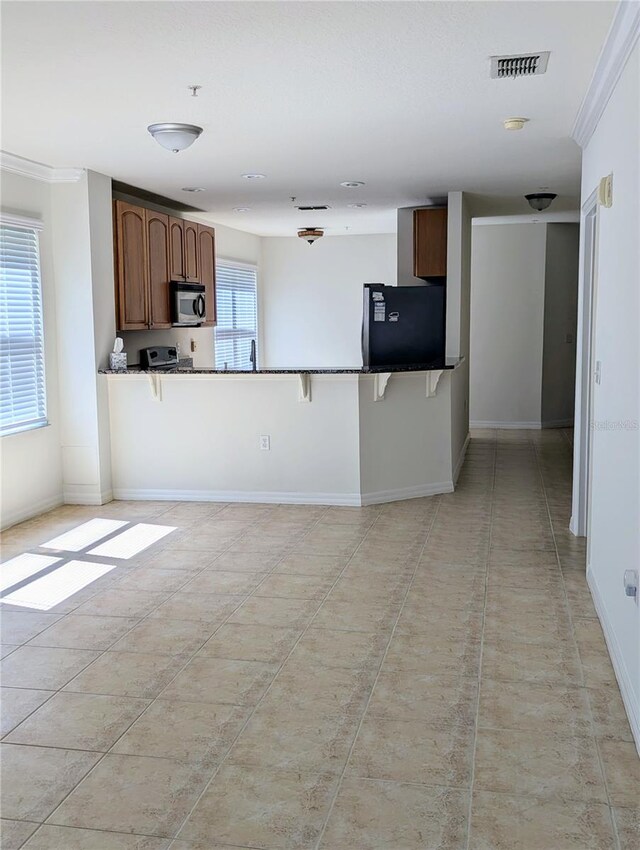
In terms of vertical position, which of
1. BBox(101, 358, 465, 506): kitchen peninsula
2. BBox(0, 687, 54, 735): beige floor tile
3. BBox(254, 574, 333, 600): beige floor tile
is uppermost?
BBox(101, 358, 465, 506): kitchen peninsula

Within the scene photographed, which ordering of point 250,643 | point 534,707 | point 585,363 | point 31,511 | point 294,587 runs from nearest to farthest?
1. point 534,707
2. point 250,643
3. point 294,587
4. point 585,363
5. point 31,511

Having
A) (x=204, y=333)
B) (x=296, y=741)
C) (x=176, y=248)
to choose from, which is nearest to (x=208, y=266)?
(x=176, y=248)

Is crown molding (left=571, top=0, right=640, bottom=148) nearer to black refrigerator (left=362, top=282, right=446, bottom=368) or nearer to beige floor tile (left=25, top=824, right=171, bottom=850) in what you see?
black refrigerator (left=362, top=282, right=446, bottom=368)

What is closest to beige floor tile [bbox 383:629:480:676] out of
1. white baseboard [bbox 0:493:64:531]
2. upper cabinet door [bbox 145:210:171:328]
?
white baseboard [bbox 0:493:64:531]

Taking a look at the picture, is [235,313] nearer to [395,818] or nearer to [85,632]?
[85,632]

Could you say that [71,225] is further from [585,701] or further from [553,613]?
[585,701]

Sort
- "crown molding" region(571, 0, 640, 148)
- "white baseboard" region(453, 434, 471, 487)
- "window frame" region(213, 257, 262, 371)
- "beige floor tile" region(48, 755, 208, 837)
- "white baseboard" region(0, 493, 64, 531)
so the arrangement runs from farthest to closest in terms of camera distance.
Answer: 1. "window frame" region(213, 257, 262, 371)
2. "white baseboard" region(453, 434, 471, 487)
3. "white baseboard" region(0, 493, 64, 531)
4. "crown molding" region(571, 0, 640, 148)
5. "beige floor tile" region(48, 755, 208, 837)

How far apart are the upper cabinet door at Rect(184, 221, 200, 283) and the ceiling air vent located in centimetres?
412

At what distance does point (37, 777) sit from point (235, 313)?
7604 millimetres

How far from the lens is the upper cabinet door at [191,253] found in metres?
7.03

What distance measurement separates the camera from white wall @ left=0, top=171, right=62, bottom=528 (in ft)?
16.8

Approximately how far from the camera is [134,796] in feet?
7.34

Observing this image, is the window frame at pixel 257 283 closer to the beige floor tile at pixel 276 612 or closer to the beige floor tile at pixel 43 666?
the beige floor tile at pixel 276 612

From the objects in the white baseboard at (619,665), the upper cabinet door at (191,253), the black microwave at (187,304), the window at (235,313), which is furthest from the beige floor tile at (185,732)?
the window at (235,313)
